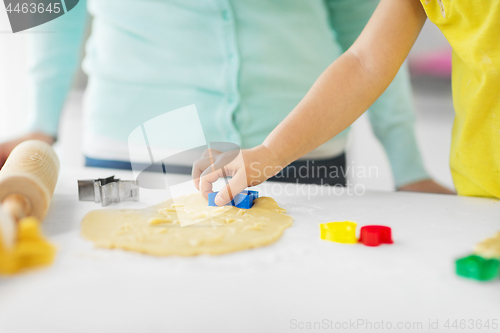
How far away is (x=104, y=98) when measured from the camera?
2.58 feet

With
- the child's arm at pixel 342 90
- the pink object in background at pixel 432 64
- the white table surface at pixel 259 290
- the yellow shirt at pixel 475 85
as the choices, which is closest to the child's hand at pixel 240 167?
the child's arm at pixel 342 90

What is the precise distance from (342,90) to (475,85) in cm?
18

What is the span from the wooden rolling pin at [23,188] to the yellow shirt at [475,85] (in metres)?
0.54

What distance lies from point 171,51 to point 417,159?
22.3 inches

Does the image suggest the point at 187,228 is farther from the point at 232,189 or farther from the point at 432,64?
the point at 432,64

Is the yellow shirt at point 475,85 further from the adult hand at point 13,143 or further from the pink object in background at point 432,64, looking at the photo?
the pink object in background at point 432,64

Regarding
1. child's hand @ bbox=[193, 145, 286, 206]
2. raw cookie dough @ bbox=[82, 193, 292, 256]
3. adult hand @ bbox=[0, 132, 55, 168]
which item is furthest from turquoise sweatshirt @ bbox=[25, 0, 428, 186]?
raw cookie dough @ bbox=[82, 193, 292, 256]

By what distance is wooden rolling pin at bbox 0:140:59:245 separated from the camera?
1.11 ft

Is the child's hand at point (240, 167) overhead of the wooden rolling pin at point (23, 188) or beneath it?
beneath

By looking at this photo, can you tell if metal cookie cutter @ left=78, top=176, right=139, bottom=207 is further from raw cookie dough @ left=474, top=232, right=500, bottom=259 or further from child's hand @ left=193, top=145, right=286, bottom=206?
raw cookie dough @ left=474, top=232, right=500, bottom=259

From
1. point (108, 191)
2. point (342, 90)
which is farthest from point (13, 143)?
point (342, 90)

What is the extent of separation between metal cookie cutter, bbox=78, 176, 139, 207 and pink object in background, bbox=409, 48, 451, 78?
1.93m

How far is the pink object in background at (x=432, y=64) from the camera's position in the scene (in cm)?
204

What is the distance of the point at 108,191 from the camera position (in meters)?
0.53
